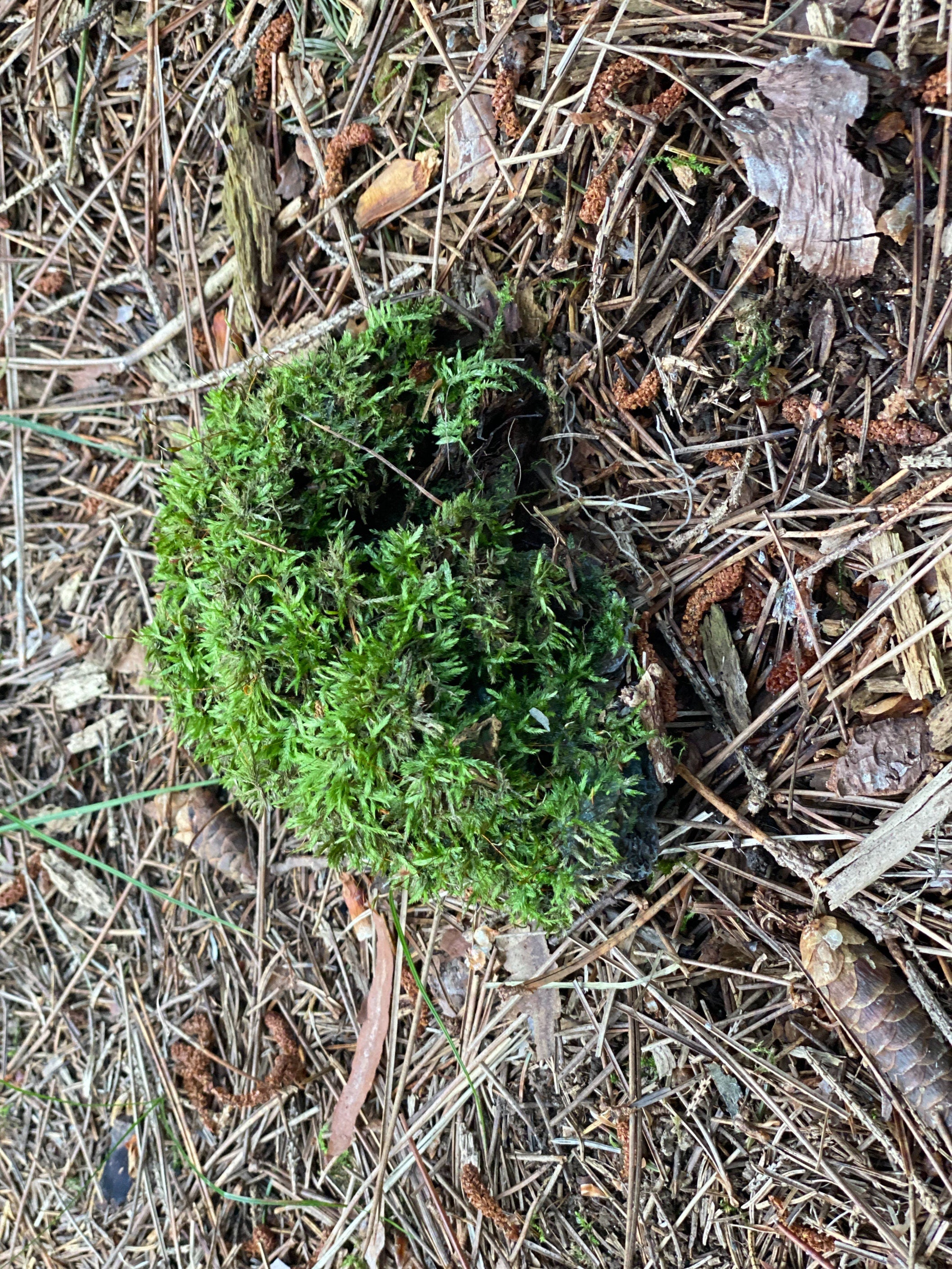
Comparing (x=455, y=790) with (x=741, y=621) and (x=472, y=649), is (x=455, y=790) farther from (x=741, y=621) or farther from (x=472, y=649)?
(x=741, y=621)

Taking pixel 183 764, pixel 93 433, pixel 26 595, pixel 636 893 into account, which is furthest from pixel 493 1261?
pixel 93 433

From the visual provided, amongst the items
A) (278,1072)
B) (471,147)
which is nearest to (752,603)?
(471,147)

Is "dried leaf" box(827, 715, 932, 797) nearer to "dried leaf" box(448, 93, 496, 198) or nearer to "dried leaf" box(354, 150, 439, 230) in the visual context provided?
"dried leaf" box(448, 93, 496, 198)

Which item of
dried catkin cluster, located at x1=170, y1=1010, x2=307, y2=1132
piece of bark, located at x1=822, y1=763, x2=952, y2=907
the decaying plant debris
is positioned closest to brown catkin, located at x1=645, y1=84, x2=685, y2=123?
the decaying plant debris

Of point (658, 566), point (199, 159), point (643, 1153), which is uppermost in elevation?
point (199, 159)

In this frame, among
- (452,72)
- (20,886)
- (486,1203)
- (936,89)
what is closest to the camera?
(936,89)

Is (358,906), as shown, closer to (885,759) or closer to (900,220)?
(885,759)

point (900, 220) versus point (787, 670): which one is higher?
point (900, 220)
